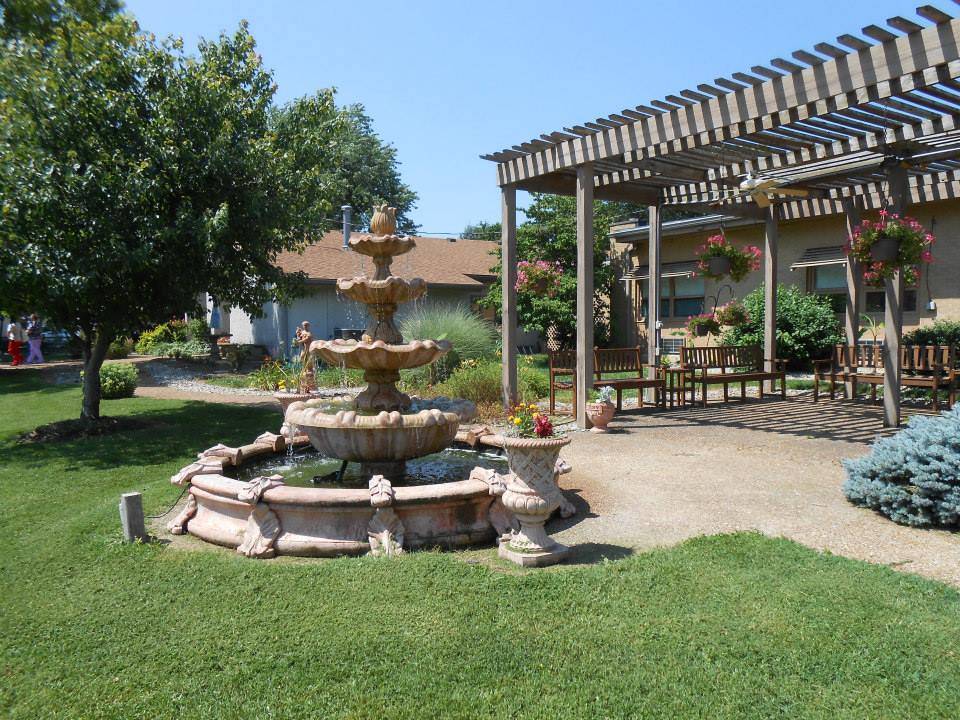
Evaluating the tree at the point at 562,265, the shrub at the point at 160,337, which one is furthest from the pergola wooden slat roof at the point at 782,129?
the shrub at the point at 160,337

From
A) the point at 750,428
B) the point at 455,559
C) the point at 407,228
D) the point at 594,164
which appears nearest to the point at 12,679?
the point at 455,559

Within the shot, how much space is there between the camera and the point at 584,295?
9.24 m

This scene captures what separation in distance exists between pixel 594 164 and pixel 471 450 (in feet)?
15.2

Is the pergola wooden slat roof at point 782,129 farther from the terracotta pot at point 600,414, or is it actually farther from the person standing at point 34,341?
the person standing at point 34,341

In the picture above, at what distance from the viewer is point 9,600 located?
13.3 feet

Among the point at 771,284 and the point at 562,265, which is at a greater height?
the point at 562,265

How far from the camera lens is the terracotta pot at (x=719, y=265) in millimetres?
10688

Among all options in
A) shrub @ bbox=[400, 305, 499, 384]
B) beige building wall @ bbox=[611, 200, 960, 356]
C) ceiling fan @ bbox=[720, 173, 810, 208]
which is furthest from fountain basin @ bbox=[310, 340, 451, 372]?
beige building wall @ bbox=[611, 200, 960, 356]

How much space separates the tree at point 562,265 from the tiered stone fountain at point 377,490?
13.2 meters

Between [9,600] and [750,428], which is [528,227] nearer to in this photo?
[750,428]

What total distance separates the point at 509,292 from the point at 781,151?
4422mm

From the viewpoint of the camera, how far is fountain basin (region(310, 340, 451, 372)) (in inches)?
231

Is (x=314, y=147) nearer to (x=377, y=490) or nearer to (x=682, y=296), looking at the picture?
(x=377, y=490)

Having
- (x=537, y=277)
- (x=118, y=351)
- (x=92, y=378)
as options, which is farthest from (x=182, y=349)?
(x=537, y=277)
